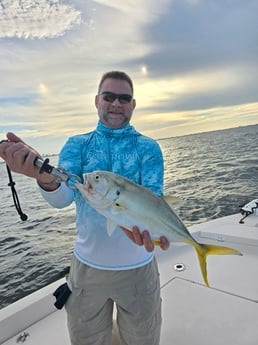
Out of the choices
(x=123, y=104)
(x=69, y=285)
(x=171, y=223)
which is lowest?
(x=69, y=285)

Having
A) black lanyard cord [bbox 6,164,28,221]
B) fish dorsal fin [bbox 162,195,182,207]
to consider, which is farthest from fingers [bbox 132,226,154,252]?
black lanyard cord [bbox 6,164,28,221]

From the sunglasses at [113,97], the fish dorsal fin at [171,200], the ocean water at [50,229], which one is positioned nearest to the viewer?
the fish dorsal fin at [171,200]

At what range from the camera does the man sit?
6.63 feet

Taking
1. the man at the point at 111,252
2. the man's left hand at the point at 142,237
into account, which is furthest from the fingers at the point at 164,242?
the man at the point at 111,252

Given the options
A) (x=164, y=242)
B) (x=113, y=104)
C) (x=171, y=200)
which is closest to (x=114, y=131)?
(x=113, y=104)

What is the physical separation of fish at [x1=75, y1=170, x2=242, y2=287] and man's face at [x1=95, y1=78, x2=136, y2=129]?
2.32 feet

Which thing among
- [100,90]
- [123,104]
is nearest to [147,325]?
[123,104]

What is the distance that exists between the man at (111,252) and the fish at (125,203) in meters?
0.34

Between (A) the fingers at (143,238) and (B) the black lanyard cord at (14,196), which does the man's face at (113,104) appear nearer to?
(B) the black lanyard cord at (14,196)

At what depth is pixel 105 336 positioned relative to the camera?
2.12m

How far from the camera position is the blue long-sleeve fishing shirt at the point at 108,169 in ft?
6.60

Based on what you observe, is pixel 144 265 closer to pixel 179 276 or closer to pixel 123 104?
pixel 123 104

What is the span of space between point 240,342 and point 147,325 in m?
1.09

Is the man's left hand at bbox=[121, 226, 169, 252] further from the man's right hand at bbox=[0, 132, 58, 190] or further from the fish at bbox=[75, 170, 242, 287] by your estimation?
the man's right hand at bbox=[0, 132, 58, 190]
